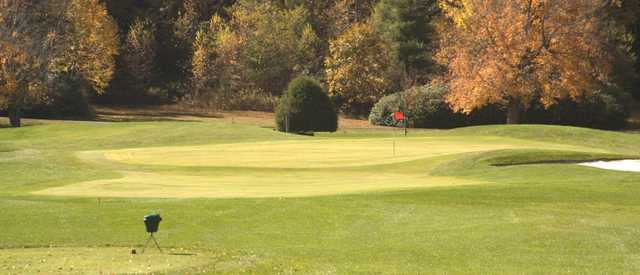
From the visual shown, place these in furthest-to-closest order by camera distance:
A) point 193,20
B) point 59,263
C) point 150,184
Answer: point 193,20
point 150,184
point 59,263

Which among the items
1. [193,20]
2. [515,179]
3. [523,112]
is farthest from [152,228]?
[193,20]

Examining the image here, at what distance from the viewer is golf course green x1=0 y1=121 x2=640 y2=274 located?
48.2ft

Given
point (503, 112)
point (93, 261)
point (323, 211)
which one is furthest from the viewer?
point (503, 112)

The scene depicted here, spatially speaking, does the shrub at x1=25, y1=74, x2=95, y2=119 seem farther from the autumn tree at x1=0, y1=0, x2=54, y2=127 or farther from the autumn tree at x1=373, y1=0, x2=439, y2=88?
the autumn tree at x1=373, y1=0, x2=439, y2=88

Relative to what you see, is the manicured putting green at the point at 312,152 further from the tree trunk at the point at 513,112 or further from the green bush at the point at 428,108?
the green bush at the point at 428,108

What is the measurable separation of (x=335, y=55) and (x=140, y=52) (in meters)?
17.0

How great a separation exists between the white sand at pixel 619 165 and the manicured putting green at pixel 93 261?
16.6m

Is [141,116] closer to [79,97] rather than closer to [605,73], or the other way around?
[79,97]

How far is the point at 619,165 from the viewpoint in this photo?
2886 centimetres

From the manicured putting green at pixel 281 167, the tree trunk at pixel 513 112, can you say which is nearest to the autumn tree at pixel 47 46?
the manicured putting green at pixel 281 167

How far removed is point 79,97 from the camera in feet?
214

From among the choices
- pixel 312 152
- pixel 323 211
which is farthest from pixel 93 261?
pixel 312 152

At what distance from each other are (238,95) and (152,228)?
62259mm

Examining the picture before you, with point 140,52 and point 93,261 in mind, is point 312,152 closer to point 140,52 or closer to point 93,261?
point 93,261
